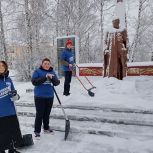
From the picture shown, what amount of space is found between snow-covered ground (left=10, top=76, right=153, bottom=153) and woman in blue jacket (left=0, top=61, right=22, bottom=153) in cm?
61

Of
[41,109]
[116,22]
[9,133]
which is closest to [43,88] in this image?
[41,109]

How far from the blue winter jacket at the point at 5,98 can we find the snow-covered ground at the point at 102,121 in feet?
3.17

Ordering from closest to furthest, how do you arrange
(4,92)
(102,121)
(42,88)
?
(4,92)
(42,88)
(102,121)

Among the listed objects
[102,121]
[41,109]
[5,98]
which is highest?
[5,98]

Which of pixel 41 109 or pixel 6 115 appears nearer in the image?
pixel 6 115

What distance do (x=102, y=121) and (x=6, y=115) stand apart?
2613mm

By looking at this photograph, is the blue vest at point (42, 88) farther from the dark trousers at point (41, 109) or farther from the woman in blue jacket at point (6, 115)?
the woman in blue jacket at point (6, 115)

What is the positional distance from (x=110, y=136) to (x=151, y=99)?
2544 mm

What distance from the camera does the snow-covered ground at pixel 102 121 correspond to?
18.0 feet

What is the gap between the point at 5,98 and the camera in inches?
189

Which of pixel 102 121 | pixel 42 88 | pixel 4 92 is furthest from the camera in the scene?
pixel 102 121

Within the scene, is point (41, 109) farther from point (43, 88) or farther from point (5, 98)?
point (5, 98)

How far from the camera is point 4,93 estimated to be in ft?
15.7

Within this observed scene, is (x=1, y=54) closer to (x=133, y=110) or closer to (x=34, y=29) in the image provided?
(x=34, y=29)
